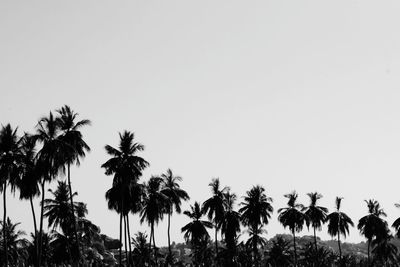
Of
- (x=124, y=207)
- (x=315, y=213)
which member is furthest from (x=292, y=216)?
(x=124, y=207)

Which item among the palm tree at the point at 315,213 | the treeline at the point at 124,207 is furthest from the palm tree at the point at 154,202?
the palm tree at the point at 315,213

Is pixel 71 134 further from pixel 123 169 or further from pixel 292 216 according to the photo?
pixel 292 216

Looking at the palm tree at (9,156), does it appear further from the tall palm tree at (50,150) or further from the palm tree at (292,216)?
the palm tree at (292,216)

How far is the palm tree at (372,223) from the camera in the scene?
10069 centimetres

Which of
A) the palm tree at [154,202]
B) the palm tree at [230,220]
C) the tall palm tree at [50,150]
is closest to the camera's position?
the tall palm tree at [50,150]

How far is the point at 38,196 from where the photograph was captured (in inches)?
2424

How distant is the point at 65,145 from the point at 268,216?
40230mm

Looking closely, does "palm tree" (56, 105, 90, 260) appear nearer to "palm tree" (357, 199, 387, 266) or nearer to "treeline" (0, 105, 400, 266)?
"treeline" (0, 105, 400, 266)

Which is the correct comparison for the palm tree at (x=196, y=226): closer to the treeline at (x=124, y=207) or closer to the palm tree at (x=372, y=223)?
the treeline at (x=124, y=207)

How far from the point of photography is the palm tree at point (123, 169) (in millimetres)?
63125

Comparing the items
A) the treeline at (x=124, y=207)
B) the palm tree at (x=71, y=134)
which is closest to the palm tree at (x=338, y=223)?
the treeline at (x=124, y=207)

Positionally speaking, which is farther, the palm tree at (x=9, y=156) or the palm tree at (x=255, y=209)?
the palm tree at (x=255, y=209)

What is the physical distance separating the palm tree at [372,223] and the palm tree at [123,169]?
5330 cm

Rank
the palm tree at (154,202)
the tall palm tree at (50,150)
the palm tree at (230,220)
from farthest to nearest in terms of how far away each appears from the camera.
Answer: the palm tree at (230,220) < the palm tree at (154,202) < the tall palm tree at (50,150)
